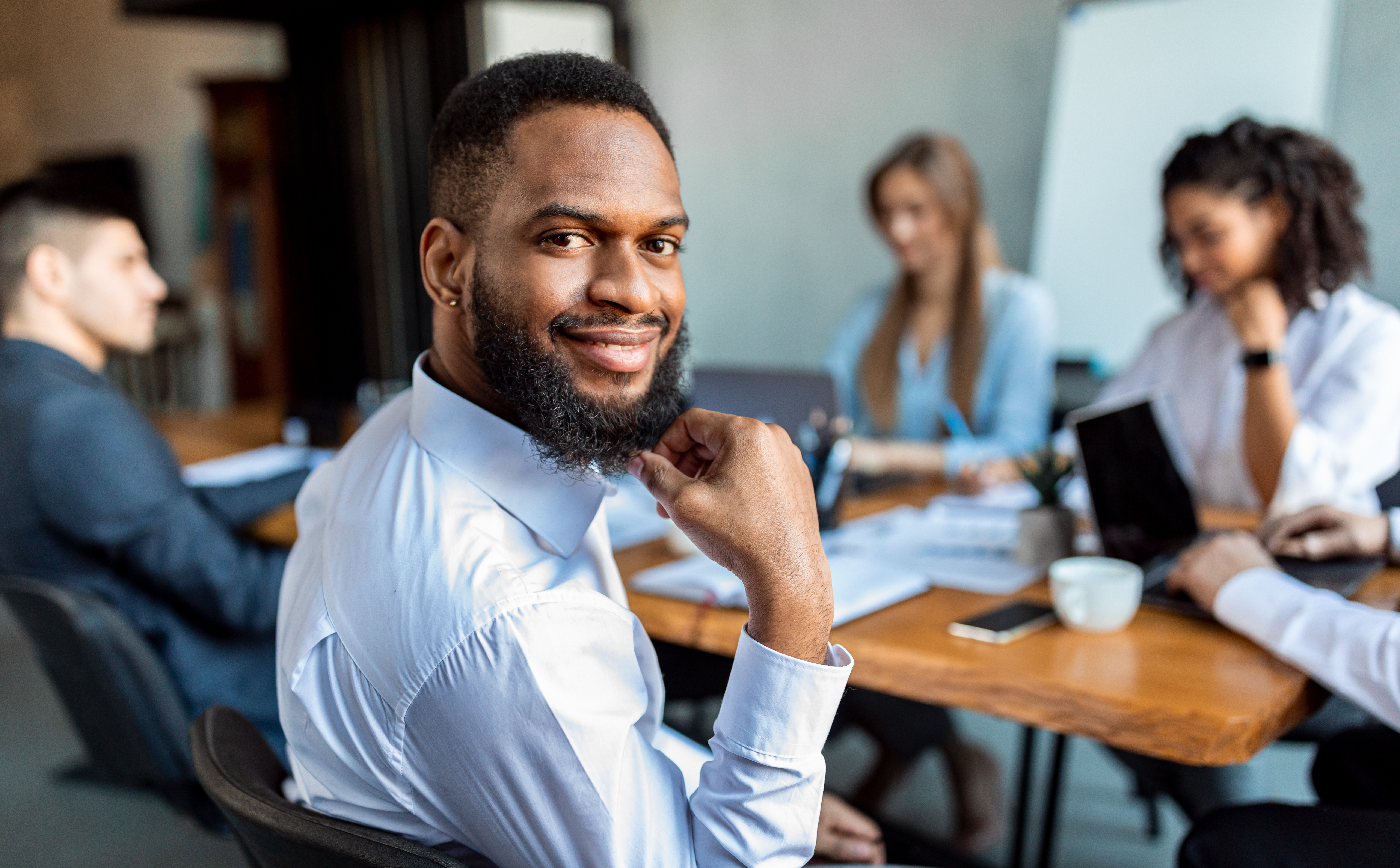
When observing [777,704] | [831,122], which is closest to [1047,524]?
[777,704]

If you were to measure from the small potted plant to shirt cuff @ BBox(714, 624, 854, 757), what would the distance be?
0.81m

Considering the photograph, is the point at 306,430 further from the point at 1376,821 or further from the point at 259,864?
the point at 1376,821

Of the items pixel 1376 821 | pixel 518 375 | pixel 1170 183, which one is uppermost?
pixel 1170 183

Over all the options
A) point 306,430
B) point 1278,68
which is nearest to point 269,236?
point 306,430

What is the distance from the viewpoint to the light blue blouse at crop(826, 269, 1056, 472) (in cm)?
258

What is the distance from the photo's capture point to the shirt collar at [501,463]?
0.85 m

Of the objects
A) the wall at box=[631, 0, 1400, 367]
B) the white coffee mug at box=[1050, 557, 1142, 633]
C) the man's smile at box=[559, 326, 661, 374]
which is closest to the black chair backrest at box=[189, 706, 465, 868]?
the man's smile at box=[559, 326, 661, 374]

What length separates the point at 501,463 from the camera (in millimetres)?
865

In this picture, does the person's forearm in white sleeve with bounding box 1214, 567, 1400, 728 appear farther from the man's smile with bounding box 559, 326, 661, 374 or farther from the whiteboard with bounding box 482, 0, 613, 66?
the whiteboard with bounding box 482, 0, 613, 66

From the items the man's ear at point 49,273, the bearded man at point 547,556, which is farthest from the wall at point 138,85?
the bearded man at point 547,556

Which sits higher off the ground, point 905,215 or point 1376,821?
point 905,215

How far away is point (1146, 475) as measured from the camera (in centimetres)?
154

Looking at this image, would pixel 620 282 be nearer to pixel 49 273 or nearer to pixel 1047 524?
pixel 1047 524

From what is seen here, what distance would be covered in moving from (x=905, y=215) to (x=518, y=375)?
205cm
